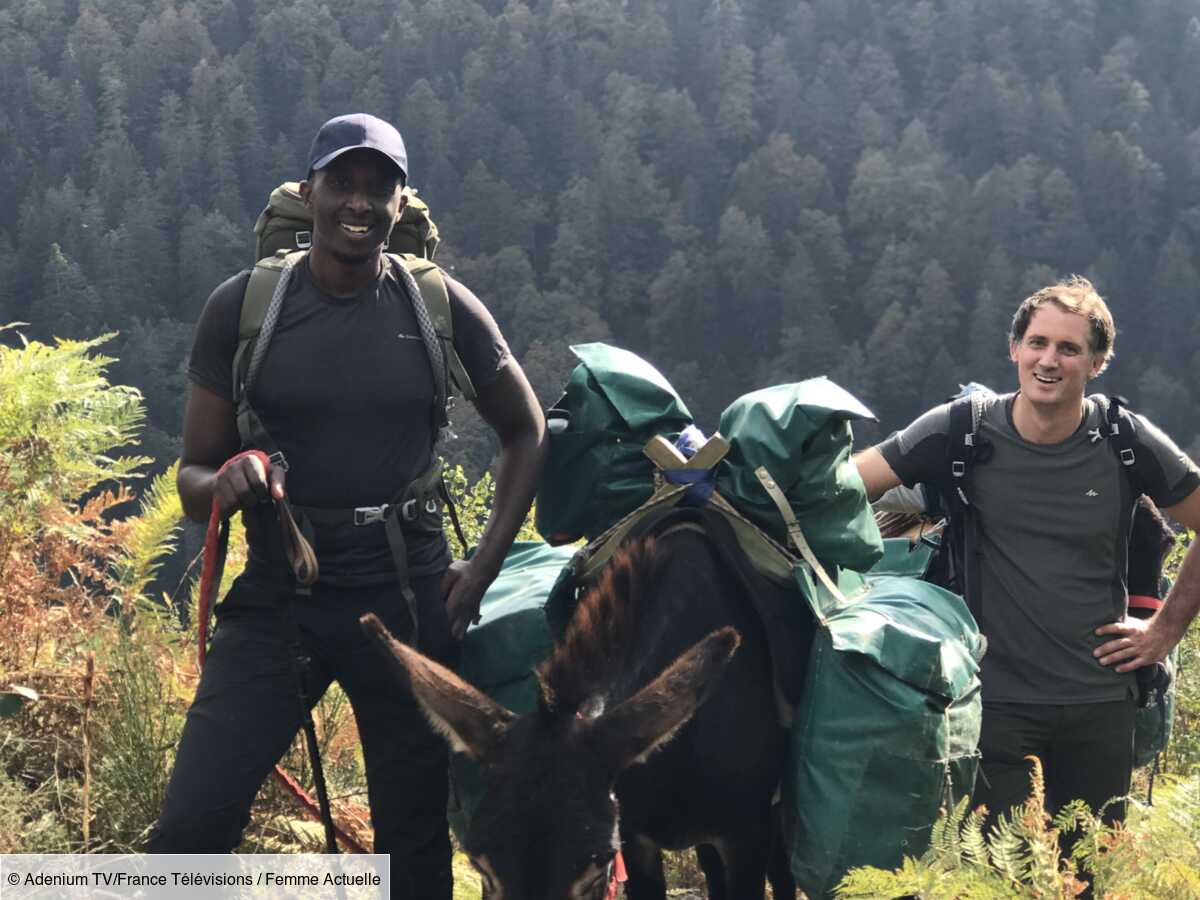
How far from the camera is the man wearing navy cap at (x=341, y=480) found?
3.14m

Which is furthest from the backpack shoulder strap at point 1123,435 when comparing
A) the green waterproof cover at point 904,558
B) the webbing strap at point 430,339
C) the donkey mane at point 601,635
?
the webbing strap at point 430,339

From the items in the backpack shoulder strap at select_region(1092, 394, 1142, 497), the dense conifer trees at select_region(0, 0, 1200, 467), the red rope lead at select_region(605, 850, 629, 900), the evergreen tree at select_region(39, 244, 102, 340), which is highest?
the dense conifer trees at select_region(0, 0, 1200, 467)

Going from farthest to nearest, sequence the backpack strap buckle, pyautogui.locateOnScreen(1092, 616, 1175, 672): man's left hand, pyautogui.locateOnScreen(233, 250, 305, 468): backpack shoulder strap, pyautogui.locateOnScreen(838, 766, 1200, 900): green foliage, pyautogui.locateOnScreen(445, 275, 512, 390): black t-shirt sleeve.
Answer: pyautogui.locateOnScreen(1092, 616, 1175, 672): man's left hand
pyautogui.locateOnScreen(445, 275, 512, 390): black t-shirt sleeve
the backpack strap buckle
pyautogui.locateOnScreen(233, 250, 305, 468): backpack shoulder strap
pyautogui.locateOnScreen(838, 766, 1200, 900): green foliage

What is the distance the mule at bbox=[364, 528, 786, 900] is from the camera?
8.56 feet

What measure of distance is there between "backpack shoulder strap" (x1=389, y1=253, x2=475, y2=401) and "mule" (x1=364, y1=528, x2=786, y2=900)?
60cm

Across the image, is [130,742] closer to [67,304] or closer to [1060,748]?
[1060,748]

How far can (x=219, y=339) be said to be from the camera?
10.4 feet

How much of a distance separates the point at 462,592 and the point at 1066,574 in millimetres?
1794

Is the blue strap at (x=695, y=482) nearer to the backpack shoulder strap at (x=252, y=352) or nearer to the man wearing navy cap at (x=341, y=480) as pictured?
the man wearing navy cap at (x=341, y=480)

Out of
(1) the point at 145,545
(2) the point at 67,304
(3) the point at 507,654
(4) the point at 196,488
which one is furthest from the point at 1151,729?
(2) the point at 67,304

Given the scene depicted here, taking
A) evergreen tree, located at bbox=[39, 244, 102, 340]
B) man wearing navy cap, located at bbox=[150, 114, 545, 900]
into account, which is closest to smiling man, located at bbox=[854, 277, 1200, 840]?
man wearing navy cap, located at bbox=[150, 114, 545, 900]

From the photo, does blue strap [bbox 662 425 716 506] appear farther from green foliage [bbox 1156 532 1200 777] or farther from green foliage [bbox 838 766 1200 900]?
green foliage [bbox 1156 532 1200 777]

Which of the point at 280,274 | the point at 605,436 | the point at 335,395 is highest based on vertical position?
the point at 280,274

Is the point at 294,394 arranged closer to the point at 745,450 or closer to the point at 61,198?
the point at 745,450
